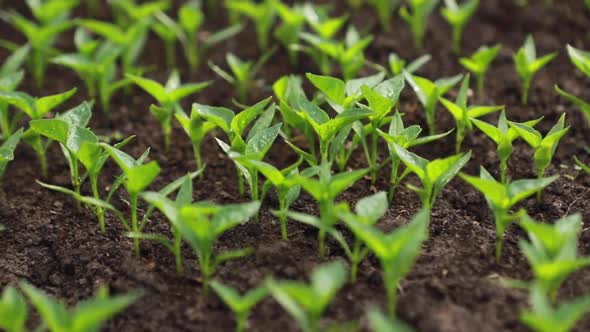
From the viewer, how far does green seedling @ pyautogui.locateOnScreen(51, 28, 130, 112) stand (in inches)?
135

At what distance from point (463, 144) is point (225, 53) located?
1.49m

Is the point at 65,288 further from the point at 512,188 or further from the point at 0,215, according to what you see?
the point at 512,188

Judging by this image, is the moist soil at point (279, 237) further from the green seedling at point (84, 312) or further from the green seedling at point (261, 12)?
the green seedling at point (84, 312)

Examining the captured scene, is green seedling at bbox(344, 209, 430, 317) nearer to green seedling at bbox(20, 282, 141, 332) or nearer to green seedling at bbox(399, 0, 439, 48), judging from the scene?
green seedling at bbox(20, 282, 141, 332)

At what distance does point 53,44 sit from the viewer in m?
4.31

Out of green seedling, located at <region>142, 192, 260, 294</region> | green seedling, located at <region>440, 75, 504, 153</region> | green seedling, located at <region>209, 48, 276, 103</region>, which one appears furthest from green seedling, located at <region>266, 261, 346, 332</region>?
green seedling, located at <region>209, 48, 276, 103</region>

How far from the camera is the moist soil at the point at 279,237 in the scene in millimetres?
2414

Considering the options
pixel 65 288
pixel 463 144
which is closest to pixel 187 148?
pixel 65 288

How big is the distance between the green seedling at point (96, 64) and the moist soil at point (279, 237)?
13 cm

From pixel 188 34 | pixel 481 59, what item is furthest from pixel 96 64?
pixel 481 59

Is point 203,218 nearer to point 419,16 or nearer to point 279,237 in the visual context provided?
point 279,237

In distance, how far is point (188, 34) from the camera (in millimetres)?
3924

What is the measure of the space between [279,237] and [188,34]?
5.11 ft

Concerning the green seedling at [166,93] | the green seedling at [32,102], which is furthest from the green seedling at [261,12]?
the green seedling at [32,102]
